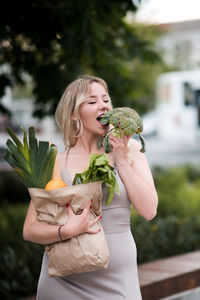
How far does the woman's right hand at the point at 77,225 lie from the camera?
2391 mm

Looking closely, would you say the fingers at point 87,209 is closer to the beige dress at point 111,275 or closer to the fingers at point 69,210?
the fingers at point 69,210

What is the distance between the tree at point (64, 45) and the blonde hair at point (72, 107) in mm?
2297

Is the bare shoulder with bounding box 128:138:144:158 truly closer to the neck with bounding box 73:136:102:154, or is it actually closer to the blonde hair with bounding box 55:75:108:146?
the neck with bounding box 73:136:102:154

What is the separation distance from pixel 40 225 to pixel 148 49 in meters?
4.63

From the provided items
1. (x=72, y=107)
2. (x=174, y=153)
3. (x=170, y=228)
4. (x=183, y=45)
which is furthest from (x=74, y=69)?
(x=183, y=45)

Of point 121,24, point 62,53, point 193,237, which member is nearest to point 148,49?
point 121,24

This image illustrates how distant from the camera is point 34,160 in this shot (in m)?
2.55

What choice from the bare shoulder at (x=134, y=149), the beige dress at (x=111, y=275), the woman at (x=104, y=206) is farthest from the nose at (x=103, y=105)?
the beige dress at (x=111, y=275)

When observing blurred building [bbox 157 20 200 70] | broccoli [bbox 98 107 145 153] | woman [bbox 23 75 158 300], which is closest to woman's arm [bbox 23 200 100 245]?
woman [bbox 23 75 158 300]

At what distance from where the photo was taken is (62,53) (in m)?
6.30

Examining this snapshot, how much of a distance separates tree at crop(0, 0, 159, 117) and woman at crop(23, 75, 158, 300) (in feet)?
7.80

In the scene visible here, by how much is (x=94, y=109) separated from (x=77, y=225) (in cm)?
67

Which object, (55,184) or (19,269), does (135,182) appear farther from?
(19,269)

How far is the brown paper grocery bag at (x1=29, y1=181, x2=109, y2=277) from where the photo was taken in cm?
238
